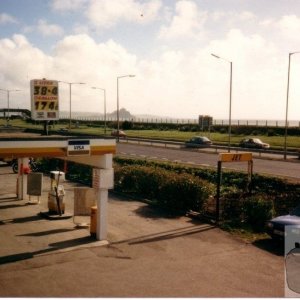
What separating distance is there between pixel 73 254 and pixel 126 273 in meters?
2.29

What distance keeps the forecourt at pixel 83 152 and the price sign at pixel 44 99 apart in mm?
1373

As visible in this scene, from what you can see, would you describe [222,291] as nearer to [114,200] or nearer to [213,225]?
[213,225]

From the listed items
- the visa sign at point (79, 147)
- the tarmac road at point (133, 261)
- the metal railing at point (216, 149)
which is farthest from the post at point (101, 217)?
the metal railing at point (216, 149)

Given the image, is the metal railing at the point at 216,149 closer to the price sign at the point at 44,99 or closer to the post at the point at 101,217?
the post at the point at 101,217

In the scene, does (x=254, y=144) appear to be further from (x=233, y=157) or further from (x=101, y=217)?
(x=101, y=217)

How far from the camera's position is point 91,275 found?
11.1 metres

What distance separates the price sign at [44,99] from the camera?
14.0 metres

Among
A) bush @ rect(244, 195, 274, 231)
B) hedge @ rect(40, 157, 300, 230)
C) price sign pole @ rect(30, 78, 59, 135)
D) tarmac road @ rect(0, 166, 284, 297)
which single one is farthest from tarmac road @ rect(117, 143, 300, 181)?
price sign pole @ rect(30, 78, 59, 135)

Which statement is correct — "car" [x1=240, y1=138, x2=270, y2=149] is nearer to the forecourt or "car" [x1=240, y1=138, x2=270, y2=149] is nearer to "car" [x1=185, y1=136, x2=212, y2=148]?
"car" [x1=185, y1=136, x2=212, y2=148]

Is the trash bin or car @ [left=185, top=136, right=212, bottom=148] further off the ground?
car @ [left=185, top=136, right=212, bottom=148]

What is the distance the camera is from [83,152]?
1389cm

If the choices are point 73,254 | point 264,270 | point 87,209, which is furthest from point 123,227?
point 264,270

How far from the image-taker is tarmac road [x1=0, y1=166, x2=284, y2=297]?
10.3 m

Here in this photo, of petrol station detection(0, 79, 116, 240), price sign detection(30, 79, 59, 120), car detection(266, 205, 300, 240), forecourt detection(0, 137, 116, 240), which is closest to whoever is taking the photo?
forecourt detection(0, 137, 116, 240)
